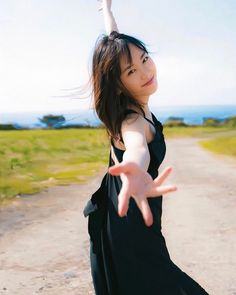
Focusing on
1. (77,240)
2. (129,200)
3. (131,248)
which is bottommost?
(77,240)

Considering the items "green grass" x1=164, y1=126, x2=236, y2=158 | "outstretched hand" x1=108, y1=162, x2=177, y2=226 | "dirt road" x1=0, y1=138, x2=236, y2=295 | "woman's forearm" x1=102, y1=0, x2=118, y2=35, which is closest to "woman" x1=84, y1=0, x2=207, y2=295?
"woman's forearm" x1=102, y1=0, x2=118, y2=35

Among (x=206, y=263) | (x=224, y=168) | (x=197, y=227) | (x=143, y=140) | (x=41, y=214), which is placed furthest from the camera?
(x=224, y=168)

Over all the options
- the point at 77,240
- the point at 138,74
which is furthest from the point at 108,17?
the point at 77,240

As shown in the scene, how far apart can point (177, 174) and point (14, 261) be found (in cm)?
730

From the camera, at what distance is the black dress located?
112 inches

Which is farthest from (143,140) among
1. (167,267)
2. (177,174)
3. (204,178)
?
(177,174)

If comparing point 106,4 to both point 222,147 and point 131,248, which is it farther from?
point 222,147

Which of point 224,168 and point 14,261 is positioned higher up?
point 14,261

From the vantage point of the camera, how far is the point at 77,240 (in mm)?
6449

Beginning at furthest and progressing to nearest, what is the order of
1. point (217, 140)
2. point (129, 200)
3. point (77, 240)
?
1. point (217, 140)
2. point (77, 240)
3. point (129, 200)

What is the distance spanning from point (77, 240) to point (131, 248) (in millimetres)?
3628

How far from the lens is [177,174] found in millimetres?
12703

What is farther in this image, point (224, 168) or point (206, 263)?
point (224, 168)

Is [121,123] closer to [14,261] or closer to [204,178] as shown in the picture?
[14,261]
